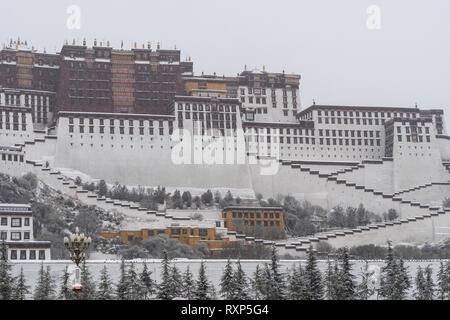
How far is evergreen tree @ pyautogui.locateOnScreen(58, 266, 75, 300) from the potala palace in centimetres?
2714

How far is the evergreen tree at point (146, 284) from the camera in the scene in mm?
51156

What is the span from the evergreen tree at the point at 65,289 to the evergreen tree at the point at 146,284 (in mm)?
3706

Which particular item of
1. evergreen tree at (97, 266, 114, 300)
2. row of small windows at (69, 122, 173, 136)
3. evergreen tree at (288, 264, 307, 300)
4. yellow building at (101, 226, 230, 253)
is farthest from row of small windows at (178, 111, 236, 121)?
evergreen tree at (288, 264, 307, 300)

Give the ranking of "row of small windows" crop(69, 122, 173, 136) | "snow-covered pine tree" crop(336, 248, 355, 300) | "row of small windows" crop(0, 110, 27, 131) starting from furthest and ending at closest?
"row of small windows" crop(69, 122, 173, 136) < "row of small windows" crop(0, 110, 27, 131) < "snow-covered pine tree" crop(336, 248, 355, 300)

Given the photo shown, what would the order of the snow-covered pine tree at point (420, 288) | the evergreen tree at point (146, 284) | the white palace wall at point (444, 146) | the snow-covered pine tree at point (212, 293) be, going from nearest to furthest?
1. the evergreen tree at point (146, 284)
2. the snow-covered pine tree at point (212, 293)
3. the snow-covered pine tree at point (420, 288)
4. the white palace wall at point (444, 146)

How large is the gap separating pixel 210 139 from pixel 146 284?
43.2 meters

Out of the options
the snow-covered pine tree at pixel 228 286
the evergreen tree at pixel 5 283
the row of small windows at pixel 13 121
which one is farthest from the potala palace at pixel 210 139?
the evergreen tree at pixel 5 283

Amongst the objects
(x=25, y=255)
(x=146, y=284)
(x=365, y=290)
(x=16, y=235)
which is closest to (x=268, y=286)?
(x=365, y=290)

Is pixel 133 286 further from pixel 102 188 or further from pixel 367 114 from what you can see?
pixel 367 114

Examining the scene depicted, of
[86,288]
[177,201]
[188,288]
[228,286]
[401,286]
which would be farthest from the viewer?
[177,201]

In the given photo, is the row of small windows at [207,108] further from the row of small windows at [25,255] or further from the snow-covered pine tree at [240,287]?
the snow-covered pine tree at [240,287]

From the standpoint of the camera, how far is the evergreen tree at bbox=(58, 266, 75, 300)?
4904 cm

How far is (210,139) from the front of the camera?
94.8 meters

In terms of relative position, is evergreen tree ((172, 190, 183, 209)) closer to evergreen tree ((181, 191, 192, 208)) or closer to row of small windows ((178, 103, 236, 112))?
evergreen tree ((181, 191, 192, 208))
